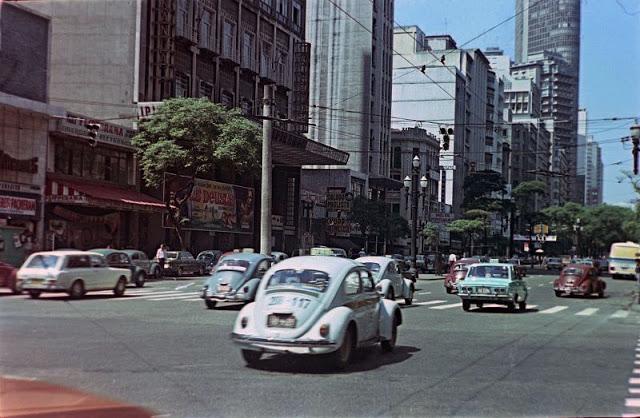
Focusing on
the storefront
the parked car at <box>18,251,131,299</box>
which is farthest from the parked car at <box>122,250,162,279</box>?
the parked car at <box>18,251,131,299</box>

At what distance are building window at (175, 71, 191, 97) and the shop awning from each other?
2111 cm

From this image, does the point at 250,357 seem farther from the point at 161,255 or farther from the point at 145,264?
the point at 161,255

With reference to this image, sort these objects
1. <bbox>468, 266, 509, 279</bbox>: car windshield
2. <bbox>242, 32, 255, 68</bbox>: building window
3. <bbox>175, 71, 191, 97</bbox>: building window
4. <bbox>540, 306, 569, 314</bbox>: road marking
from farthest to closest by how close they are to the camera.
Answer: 1. <bbox>242, 32, 255, 68</bbox>: building window
2. <bbox>175, 71, 191, 97</bbox>: building window
3. <bbox>540, 306, 569, 314</bbox>: road marking
4. <bbox>468, 266, 509, 279</bbox>: car windshield

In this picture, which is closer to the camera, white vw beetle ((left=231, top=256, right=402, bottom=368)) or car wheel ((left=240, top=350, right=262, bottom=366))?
white vw beetle ((left=231, top=256, right=402, bottom=368))

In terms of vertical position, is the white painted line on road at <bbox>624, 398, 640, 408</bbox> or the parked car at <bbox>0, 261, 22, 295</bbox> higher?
the parked car at <bbox>0, 261, 22, 295</bbox>

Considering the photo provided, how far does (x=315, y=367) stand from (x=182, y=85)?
125 feet

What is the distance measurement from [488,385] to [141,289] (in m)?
17.7

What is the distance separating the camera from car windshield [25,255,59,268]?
13.1 meters

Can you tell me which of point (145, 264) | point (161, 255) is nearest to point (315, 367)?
point (145, 264)

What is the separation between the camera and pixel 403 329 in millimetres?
16469

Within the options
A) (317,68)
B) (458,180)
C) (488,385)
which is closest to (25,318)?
(488,385)

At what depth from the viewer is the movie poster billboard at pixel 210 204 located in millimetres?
37000

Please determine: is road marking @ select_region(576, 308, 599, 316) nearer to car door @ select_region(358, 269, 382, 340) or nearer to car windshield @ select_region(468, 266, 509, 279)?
car windshield @ select_region(468, 266, 509, 279)

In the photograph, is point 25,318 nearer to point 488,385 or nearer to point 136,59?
point 488,385
